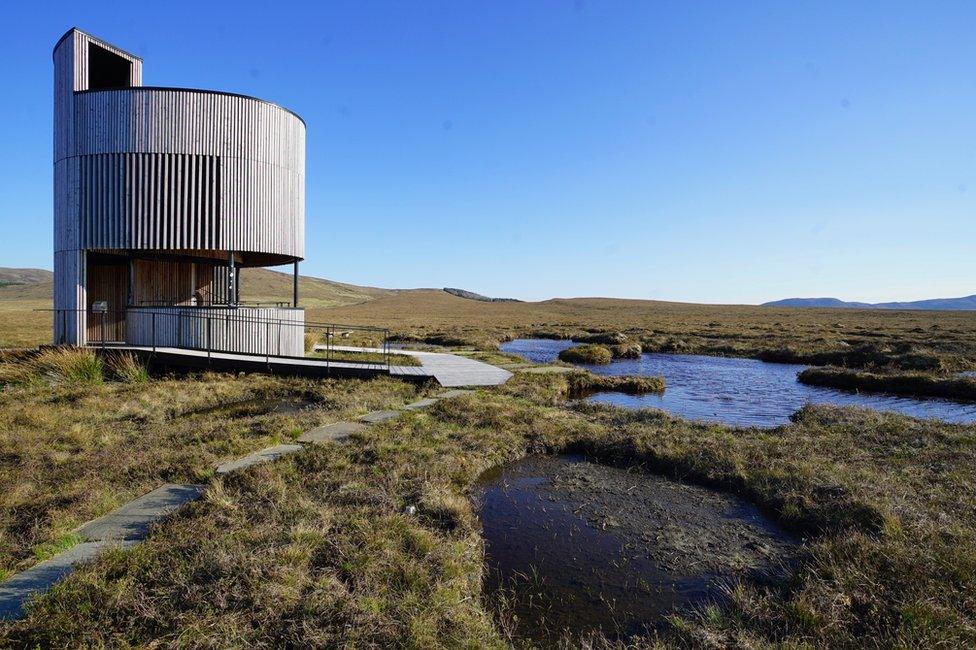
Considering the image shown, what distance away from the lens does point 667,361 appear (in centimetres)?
2592

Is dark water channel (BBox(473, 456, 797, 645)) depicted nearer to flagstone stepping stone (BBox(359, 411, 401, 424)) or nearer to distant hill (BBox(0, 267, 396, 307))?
flagstone stepping stone (BBox(359, 411, 401, 424))

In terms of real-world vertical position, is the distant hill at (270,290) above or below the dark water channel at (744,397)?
above

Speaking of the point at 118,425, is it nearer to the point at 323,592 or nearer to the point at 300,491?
the point at 300,491

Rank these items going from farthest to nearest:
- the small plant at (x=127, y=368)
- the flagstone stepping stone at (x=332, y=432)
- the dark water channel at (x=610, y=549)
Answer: the small plant at (x=127, y=368) → the flagstone stepping stone at (x=332, y=432) → the dark water channel at (x=610, y=549)

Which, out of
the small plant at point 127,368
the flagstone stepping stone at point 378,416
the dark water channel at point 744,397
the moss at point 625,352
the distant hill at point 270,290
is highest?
the distant hill at point 270,290

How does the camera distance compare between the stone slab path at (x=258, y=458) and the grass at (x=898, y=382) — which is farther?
the grass at (x=898, y=382)

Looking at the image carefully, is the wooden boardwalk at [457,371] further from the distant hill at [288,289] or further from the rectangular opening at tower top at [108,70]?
the distant hill at [288,289]

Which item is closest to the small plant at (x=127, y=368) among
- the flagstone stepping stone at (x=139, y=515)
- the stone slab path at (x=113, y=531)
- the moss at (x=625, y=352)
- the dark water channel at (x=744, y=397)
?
the stone slab path at (x=113, y=531)

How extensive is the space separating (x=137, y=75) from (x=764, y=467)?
62.3 ft

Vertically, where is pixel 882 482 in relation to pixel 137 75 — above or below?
below

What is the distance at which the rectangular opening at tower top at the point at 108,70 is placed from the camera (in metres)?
16.3

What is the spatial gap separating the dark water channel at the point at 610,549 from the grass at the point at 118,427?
3639 millimetres

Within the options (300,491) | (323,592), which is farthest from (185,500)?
(323,592)

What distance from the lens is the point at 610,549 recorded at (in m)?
5.49
